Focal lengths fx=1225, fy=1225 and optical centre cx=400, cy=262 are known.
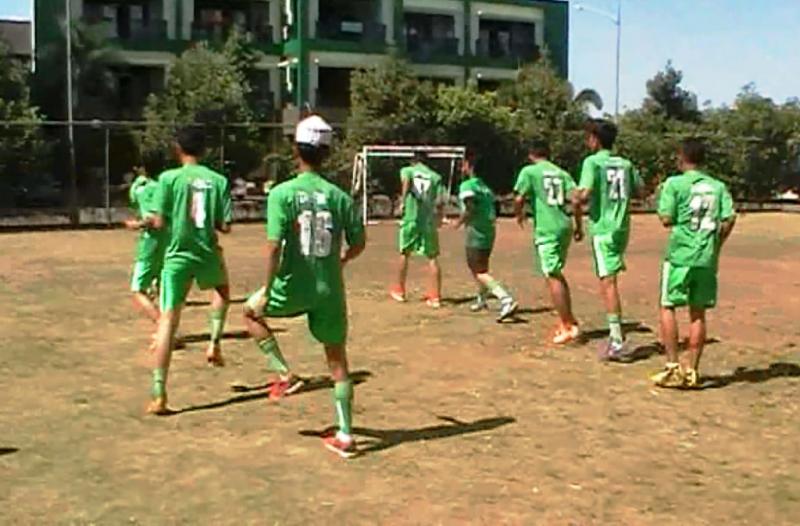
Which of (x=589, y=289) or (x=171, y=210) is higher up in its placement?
(x=171, y=210)

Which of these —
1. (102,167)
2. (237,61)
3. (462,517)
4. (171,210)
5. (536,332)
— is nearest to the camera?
(462,517)

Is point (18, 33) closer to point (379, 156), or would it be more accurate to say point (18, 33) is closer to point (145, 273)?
point (379, 156)

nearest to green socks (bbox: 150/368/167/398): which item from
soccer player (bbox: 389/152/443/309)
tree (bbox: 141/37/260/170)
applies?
soccer player (bbox: 389/152/443/309)

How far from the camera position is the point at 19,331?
11.9m

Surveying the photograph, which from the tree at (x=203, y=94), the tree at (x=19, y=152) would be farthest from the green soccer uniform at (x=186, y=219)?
the tree at (x=203, y=94)

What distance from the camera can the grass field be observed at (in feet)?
19.8

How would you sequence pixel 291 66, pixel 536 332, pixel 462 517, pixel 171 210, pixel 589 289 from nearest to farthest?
pixel 462 517, pixel 171 210, pixel 536 332, pixel 589 289, pixel 291 66

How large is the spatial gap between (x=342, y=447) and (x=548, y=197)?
4.48 meters

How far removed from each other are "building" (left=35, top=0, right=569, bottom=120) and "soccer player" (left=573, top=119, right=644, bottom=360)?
36.5 metres

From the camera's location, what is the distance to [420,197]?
1411cm

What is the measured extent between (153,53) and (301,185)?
138ft

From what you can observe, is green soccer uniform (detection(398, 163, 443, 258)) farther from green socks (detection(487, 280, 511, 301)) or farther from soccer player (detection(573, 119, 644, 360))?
soccer player (detection(573, 119, 644, 360))

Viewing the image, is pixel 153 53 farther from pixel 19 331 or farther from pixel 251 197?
pixel 19 331

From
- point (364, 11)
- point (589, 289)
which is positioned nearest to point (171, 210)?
point (589, 289)
